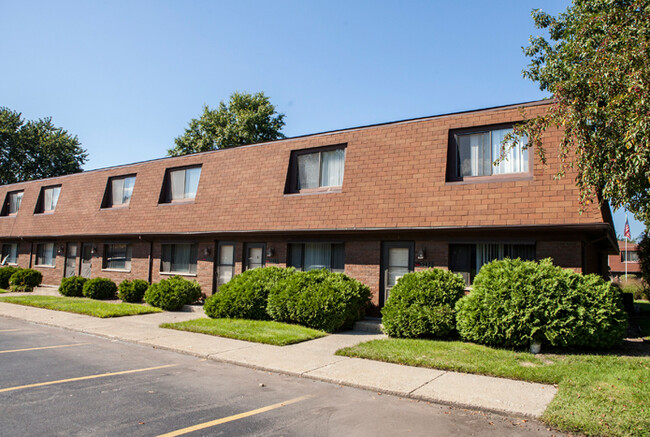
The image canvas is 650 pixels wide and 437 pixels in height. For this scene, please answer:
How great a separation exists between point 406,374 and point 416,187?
21.3ft

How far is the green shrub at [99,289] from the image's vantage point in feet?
62.6

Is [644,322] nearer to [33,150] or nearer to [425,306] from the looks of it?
[425,306]

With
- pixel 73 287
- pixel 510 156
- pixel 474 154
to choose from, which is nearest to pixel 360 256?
pixel 474 154

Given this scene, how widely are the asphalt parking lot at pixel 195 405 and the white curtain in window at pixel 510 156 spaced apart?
777 centimetres

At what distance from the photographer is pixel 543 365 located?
8.30 metres

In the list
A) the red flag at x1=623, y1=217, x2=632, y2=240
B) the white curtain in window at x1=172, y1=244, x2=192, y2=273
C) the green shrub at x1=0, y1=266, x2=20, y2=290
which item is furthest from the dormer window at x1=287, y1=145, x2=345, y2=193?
the red flag at x1=623, y1=217, x2=632, y2=240

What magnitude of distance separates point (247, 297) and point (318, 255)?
280 centimetres

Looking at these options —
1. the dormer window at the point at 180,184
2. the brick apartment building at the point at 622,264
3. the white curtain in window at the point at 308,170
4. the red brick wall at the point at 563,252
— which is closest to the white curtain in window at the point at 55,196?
the dormer window at the point at 180,184

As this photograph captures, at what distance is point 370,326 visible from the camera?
492 inches

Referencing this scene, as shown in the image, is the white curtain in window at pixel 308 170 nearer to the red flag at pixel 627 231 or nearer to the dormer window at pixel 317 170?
the dormer window at pixel 317 170

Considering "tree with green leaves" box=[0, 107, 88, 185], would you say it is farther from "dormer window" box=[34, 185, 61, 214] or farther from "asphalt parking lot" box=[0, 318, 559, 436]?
"asphalt parking lot" box=[0, 318, 559, 436]

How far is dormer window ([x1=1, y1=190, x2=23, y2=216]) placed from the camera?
91.8 ft

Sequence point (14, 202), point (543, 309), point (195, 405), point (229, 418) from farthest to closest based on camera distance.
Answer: point (14, 202) → point (543, 309) → point (195, 405) → point (229, 418)

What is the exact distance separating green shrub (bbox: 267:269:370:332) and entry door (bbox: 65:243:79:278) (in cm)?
1526
